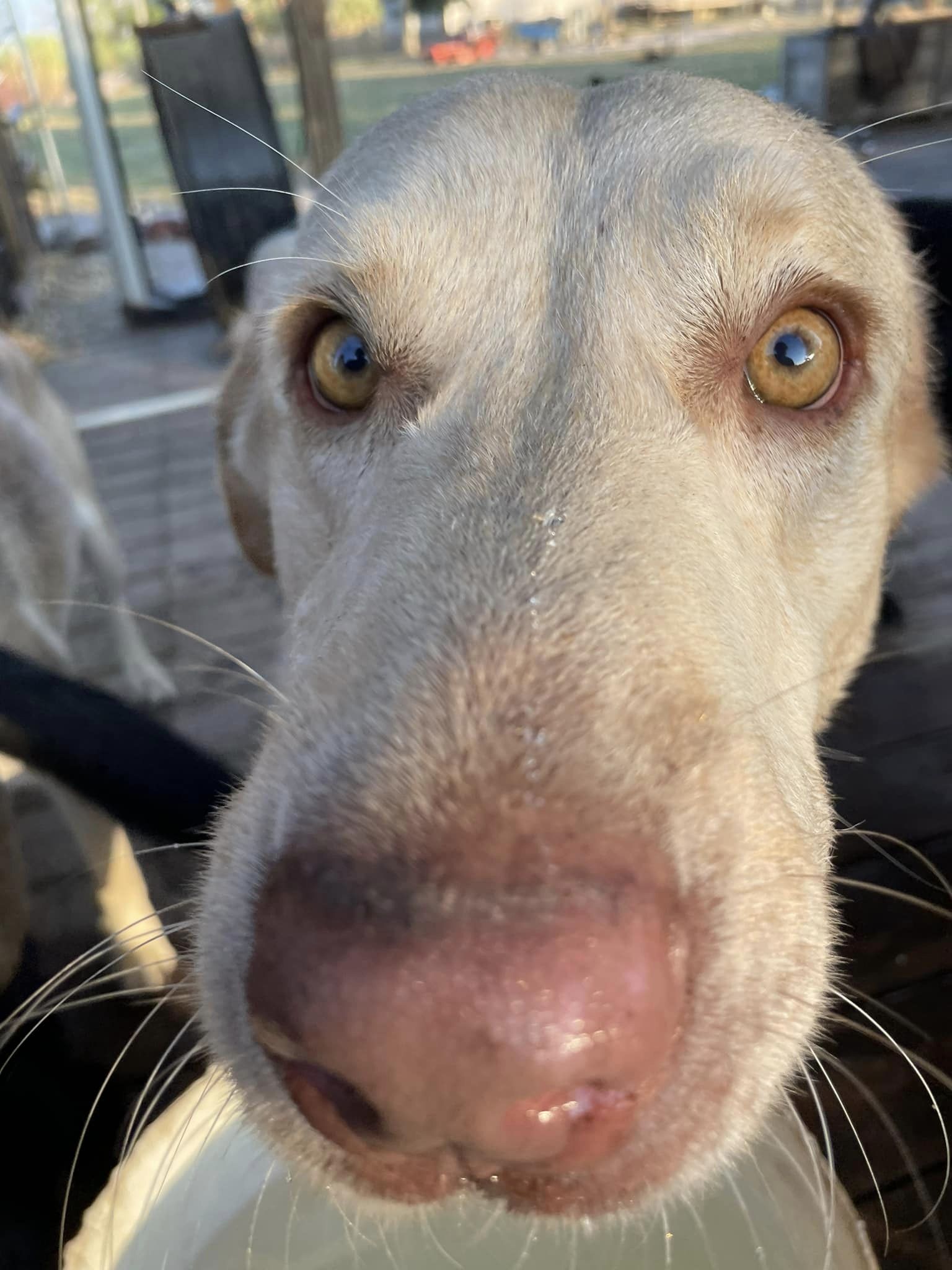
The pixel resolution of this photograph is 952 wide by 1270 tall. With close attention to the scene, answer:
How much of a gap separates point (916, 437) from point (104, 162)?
7.78 metres

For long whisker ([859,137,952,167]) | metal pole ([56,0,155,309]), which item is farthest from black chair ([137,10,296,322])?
long whisker ([859,137,952,167])

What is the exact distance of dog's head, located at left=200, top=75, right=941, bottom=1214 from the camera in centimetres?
73

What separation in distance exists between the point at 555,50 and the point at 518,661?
2868 millimetres

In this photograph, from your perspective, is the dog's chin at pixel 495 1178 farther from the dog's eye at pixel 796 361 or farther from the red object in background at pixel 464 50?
the red object in background at pixel 464 50

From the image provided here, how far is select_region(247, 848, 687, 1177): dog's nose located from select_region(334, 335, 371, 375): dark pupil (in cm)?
103

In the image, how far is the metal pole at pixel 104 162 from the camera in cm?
702

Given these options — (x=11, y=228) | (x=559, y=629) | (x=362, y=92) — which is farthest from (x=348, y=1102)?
(x=11, y=228)

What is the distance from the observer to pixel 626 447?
4.17 ft

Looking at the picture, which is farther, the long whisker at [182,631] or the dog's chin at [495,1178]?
the long whisker at [182,631]

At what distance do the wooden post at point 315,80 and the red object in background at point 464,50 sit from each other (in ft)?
4.42

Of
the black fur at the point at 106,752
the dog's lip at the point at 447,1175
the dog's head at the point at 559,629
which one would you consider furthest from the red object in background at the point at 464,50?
the dog's lip at the point at 447,1175

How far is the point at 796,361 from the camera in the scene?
4.85ft

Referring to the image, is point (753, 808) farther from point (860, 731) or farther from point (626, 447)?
point (860, 731)

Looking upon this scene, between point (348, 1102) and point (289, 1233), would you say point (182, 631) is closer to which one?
point (289, 1233)
